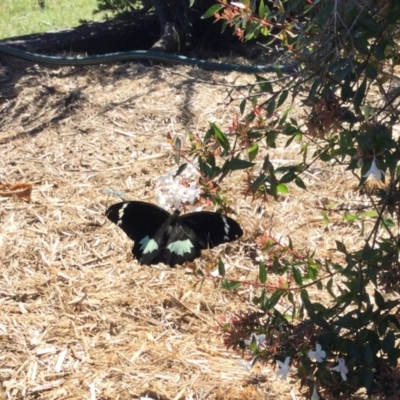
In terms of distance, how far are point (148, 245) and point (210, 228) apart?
244 mm

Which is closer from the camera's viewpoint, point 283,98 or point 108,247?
point 283,98

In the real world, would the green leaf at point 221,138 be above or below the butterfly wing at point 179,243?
above

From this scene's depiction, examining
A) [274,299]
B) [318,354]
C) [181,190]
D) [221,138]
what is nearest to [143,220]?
[181,190]

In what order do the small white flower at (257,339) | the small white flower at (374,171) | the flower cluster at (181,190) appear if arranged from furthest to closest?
the flower cluster at (181,190) → the small white flower at (257,339) → the small white flower at (374,171)

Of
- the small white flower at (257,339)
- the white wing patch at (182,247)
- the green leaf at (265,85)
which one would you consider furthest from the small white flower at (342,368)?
the white wing patch at (182,247)

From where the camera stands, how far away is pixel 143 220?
8.68 ft

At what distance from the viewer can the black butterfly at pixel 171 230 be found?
8.28ft

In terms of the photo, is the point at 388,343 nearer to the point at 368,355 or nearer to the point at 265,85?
the point at 368,355

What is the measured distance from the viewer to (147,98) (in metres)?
4.86

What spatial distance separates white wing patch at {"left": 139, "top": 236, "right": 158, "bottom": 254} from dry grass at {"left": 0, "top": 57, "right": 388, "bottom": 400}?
302 mm

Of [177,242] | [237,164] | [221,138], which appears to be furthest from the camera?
[177,242]

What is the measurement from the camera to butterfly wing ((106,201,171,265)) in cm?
261

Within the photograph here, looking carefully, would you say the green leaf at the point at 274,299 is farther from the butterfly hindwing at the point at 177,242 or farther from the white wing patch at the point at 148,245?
the white wing patch at the point at 148,245

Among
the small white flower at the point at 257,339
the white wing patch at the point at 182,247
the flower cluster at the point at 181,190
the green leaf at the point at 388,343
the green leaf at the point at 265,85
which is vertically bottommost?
the white wing patch at the point at 182,247
